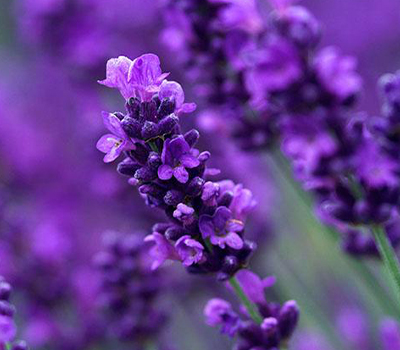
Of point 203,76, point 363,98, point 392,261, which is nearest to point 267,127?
point 203,76

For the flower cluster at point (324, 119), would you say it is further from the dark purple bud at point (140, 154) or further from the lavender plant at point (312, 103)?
the dark purple bud at point (140, 154)

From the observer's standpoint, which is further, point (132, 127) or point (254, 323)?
point (254, 323)

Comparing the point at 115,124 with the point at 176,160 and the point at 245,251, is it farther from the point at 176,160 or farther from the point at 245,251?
the point at 245,251

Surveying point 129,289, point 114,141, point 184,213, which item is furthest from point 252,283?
point 129,289

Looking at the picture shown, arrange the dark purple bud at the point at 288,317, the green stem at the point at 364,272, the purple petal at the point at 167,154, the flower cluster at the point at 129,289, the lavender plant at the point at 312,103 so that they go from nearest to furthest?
the purple petal at the point at 167,154
the dark purple bud at the point at 288,317
the lavender plant at the point at 312,103
the flower cluster at the point at 129,289
the green stem at the point at 364,272

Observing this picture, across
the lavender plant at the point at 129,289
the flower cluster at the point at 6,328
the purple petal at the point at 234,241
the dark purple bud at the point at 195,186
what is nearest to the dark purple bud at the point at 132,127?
the dark purple bud at the point at 195,186

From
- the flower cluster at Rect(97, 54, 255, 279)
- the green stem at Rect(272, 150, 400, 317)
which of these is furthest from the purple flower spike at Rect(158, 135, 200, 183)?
the green stem at Rect(272, 150, 400, 317)

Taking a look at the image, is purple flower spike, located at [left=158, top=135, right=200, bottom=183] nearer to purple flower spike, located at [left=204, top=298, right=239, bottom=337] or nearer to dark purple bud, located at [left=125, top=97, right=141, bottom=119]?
dark purple bud, located at [left=125, top=97, right=141, bottom=119]
